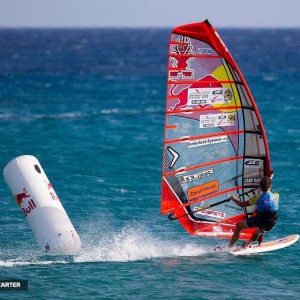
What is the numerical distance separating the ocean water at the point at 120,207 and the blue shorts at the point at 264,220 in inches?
29.5

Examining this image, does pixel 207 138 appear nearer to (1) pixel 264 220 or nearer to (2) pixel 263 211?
(2) pixel 263 211

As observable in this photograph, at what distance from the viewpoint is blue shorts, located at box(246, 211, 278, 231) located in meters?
16.2

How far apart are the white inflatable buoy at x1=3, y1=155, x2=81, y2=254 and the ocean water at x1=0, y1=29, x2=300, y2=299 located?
0.33 m

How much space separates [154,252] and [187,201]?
3.77ft

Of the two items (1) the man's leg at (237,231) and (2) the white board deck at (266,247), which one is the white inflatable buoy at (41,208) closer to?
(1) the man's leg at (237,231)

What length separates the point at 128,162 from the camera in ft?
93.5

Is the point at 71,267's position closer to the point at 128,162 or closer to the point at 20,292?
the point at 20,292

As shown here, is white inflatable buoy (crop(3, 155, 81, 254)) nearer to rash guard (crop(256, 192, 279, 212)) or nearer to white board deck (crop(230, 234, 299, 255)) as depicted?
white board deck (crop(230, 234, 299, 255))

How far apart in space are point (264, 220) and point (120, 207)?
6245 mm

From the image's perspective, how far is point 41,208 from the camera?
53.9 ft

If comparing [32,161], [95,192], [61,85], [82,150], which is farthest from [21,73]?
[32,161]

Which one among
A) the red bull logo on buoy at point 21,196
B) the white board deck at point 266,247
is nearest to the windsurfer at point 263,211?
the white board deck at point 266,247

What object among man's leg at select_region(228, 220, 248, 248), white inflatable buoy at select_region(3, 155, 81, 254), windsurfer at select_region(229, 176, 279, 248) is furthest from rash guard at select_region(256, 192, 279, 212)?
white inflatable buoy at select_region(3, 155, 81, 254)

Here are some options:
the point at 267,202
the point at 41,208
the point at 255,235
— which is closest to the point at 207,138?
the point at 267,202
